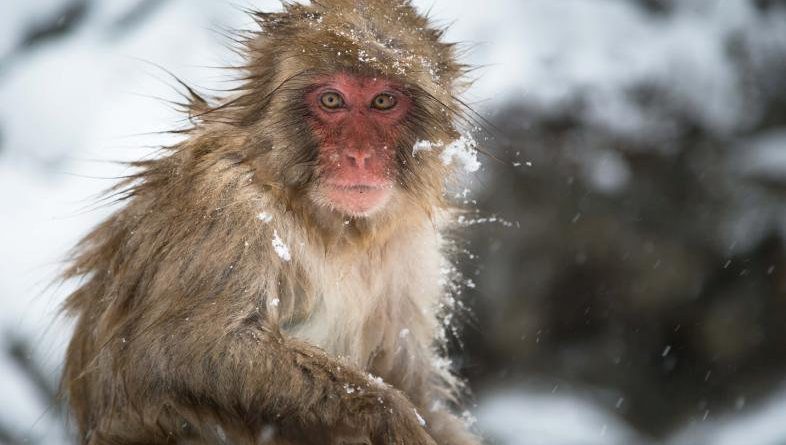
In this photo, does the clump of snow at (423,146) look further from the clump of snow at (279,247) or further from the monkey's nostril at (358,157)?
the clump of snow at (279,247)

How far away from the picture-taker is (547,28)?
→ 23.6 ft

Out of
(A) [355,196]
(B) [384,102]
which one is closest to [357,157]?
(A) [355,196]

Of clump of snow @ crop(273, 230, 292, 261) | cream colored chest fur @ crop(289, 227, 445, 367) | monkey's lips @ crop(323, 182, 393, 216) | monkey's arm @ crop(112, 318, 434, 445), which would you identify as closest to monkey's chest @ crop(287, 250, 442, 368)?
cream colored chest fur @ crop(289, 227, 445, 367)

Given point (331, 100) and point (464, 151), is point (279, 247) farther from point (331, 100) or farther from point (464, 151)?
point (464, 151)

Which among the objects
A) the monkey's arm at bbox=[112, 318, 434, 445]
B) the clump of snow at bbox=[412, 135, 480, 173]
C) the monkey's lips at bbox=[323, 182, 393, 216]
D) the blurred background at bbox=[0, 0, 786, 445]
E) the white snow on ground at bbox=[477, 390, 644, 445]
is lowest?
the monkey's arm at bbox=[112, 318, 434, 445]

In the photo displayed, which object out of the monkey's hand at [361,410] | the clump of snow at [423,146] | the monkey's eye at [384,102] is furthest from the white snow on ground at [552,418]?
the monkey's eye at [384,102]

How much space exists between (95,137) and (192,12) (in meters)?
0.88

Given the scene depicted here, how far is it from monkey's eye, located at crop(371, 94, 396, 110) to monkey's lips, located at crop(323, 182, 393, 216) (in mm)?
273

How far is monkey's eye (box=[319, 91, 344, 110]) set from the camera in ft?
12.0

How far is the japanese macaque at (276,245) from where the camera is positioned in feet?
11.2

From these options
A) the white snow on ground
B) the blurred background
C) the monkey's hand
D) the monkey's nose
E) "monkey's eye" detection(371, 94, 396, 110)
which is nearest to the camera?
the monkey's hand

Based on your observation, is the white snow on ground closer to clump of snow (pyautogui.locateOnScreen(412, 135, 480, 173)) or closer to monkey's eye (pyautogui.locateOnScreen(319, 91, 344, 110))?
clump of snow (pyautogui.locateOnScreen(412, 135, 480, 173))

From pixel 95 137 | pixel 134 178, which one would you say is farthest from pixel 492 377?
pixel 134 178

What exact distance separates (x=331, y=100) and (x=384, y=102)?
19 centimetres
